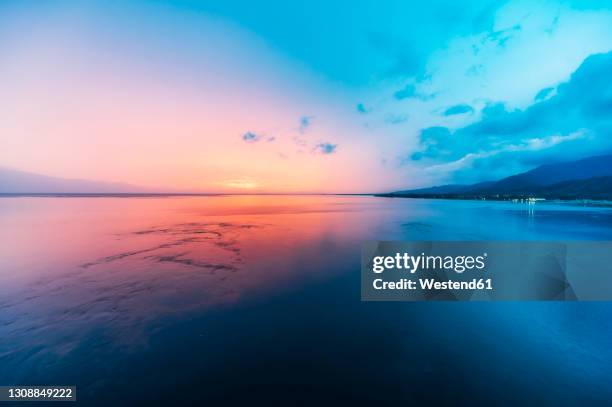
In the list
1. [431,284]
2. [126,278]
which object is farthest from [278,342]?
[126,278]

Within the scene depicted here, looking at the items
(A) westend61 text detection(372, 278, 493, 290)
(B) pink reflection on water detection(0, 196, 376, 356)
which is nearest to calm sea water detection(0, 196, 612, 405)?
(B) pink reflection on water detection(0, 196, 376, 356)

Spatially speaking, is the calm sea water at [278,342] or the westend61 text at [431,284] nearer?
the calm sea water at [278,342]

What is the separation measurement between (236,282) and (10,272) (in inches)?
434

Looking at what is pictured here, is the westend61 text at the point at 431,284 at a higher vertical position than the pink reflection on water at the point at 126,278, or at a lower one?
lower

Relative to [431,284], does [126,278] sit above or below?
above

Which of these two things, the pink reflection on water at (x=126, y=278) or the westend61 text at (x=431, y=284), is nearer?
the pink reflection on water at (x=126, y=278)

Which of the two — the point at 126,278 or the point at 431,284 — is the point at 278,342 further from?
the point at 126,278

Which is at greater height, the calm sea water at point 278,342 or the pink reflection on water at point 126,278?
the pink reflection on water at point 126,278

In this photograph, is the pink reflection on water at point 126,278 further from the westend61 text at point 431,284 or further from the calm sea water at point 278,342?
the westend61 text at point 431,284

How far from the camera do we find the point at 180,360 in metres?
5.29

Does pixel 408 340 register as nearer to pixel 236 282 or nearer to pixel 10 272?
pixel 236 282

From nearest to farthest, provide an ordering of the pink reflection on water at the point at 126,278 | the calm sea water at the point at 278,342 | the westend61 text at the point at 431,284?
the calm sea water at the point at 278,342 < the pink reflection on water at the point at 126,278 < the westend61 text at the point at 431,284

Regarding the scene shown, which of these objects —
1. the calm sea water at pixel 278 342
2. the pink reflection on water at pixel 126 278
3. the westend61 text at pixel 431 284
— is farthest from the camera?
the westend61 text at pixel 431 284

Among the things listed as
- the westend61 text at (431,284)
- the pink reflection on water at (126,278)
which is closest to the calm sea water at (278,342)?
the pink reflection on water at (126,278)
